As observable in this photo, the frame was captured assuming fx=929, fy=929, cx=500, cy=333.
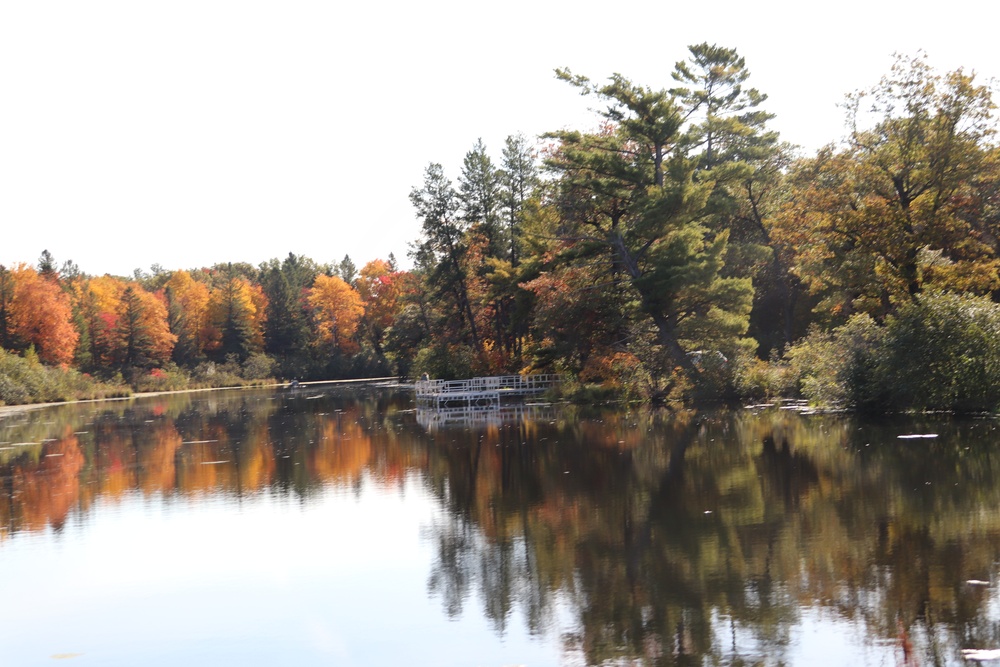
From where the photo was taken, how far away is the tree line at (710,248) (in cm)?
2856

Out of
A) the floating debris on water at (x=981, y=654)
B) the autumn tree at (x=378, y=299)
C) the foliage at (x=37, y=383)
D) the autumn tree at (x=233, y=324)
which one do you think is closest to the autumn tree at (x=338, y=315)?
the autumn tree at (x=378, y=299)

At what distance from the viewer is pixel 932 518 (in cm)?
1316

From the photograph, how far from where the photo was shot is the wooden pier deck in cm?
4969

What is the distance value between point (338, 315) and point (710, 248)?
7236 centimetres

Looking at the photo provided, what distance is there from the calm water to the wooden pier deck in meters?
23.5

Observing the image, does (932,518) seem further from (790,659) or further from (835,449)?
(835,449)

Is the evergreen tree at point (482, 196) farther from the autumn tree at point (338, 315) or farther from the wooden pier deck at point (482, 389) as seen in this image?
the autumn tree at point (338, 315)

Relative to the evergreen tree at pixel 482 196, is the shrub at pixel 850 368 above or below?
below

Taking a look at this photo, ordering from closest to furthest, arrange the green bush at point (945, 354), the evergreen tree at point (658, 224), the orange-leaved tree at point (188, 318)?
the green bush at point (945, 354) → the evergreen tree at point (658, 224) → the orange-leaved tree at point (188, 318)

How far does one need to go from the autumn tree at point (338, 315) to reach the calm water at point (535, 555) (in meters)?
81.6

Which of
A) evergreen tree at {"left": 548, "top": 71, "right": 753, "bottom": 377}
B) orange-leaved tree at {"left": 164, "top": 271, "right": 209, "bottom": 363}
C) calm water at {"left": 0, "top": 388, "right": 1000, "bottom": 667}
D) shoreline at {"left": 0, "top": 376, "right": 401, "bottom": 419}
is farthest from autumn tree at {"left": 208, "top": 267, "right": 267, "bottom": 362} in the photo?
calm water at {"left": 0, "top": 388, "right": 1000, "bottom": 667}

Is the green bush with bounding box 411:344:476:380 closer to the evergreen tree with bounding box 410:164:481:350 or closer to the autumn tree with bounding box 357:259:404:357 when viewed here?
the evergreen tree with bounding box 410:164:481:350

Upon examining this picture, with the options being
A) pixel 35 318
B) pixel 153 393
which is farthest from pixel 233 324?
pixel 35 318

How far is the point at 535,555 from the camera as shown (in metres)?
12.9
